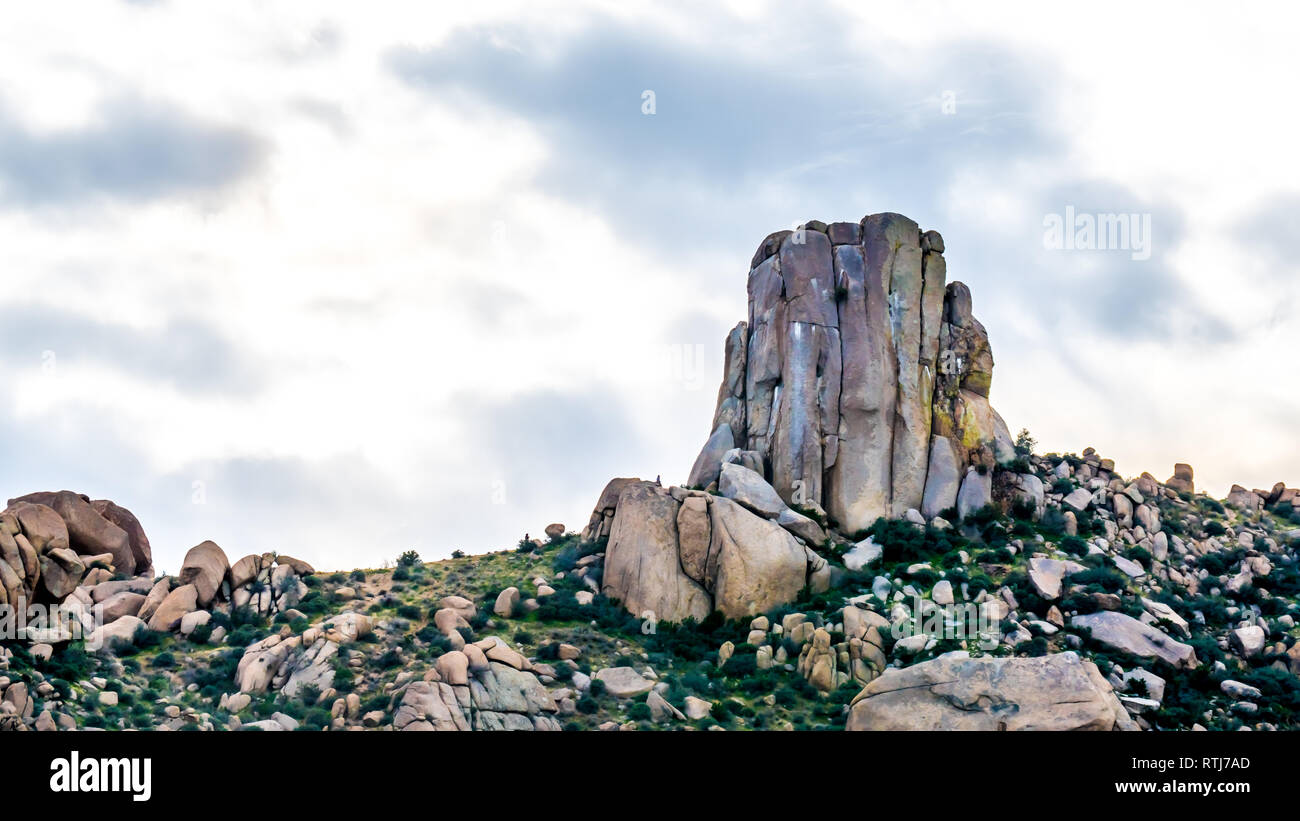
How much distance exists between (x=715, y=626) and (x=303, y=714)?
2324 centimetres

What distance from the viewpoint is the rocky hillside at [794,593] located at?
51.4m

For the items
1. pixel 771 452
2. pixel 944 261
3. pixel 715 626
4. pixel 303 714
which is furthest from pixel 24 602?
pixel 944 261

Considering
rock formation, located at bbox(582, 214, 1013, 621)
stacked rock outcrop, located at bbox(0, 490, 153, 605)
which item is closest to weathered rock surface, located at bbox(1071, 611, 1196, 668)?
rock formation, located at bbox(582, 214, 1013, 621)

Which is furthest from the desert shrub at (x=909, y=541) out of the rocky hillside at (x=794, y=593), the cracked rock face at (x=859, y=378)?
the cracked rock face at (x=859, y=378)

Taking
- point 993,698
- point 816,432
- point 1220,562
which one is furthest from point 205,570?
point 1220,562

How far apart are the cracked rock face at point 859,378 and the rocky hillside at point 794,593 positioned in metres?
0.18

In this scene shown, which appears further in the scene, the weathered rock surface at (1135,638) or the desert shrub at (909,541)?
the desert shrub at (909,541)

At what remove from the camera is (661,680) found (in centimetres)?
5844

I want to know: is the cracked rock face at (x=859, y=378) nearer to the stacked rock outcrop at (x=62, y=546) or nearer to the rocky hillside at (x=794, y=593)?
the rocky hillside at (x=794, y=593)

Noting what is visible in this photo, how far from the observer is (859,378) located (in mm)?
75375

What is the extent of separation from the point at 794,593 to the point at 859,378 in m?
16.5

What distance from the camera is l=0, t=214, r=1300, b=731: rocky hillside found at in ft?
169

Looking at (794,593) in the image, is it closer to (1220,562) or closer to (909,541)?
(909,541)

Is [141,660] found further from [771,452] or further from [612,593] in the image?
[771,452]
